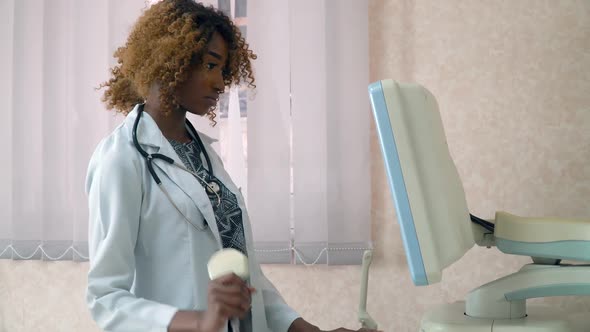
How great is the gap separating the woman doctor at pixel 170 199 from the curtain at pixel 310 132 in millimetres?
729

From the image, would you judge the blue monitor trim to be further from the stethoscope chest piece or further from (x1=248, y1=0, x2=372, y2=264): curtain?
(x1=248, y1=0, x2=372, y2=264): curtain

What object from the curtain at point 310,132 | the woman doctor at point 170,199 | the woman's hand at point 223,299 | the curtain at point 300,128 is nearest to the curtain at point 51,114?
the curtain at point 300,128

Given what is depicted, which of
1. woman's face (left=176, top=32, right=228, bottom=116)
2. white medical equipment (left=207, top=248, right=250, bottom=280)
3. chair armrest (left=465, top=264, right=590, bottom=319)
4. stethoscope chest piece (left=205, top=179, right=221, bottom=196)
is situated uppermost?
woman's face (left=176, top=32, right=228, bottom=116)

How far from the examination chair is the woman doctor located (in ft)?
0.91

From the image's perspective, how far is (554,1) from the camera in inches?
84.0

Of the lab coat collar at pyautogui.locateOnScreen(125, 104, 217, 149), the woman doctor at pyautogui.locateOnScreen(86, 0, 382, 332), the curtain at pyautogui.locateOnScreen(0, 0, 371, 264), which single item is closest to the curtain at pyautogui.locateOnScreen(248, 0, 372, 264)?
the curtain at pyautogui.locateOnScreen(0, 0, 371, 264)

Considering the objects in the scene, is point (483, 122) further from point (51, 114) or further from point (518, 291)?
point (51, 114)

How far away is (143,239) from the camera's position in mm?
1262

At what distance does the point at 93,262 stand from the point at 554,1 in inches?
63.0

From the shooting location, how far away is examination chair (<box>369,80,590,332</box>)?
1.09 meters

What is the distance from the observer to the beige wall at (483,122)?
2.12m

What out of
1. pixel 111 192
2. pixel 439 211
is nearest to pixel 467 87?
pixel 439 211

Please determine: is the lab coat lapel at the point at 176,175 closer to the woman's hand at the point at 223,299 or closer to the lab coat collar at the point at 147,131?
the lab coat collar at the point at 147,131

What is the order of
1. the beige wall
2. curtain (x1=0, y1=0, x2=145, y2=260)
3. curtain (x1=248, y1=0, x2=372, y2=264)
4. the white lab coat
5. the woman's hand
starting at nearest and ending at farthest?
the woman's hand, the white lab coat, the beige wall, curtain (x1=248, y1=0, x2=372, y2=264), curtain (x1=0, y1=0, x2=145, y2=260)
